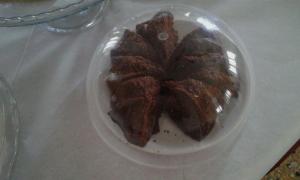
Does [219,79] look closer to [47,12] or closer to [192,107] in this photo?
[192,107]

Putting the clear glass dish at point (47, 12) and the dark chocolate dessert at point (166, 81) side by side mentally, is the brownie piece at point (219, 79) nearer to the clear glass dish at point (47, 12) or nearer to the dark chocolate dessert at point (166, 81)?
the dark chocolate dessert at point (166, 81)

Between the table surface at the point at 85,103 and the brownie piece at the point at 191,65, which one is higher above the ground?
the brownie piece at the point at 191,65

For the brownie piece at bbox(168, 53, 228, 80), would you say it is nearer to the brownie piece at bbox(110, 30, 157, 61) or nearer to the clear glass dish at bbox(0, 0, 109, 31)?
the brownie piece at bbox(110, 30, 157, 61)

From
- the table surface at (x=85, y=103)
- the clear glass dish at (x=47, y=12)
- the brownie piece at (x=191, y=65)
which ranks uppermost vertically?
the clear glass dish at (x=47, y=12)

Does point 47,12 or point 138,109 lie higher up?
point 47,12

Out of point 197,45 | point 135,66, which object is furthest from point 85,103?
point 197,45

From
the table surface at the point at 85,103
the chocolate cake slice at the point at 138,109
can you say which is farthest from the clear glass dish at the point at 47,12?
the chocolate cake slice at the point at 138,109
